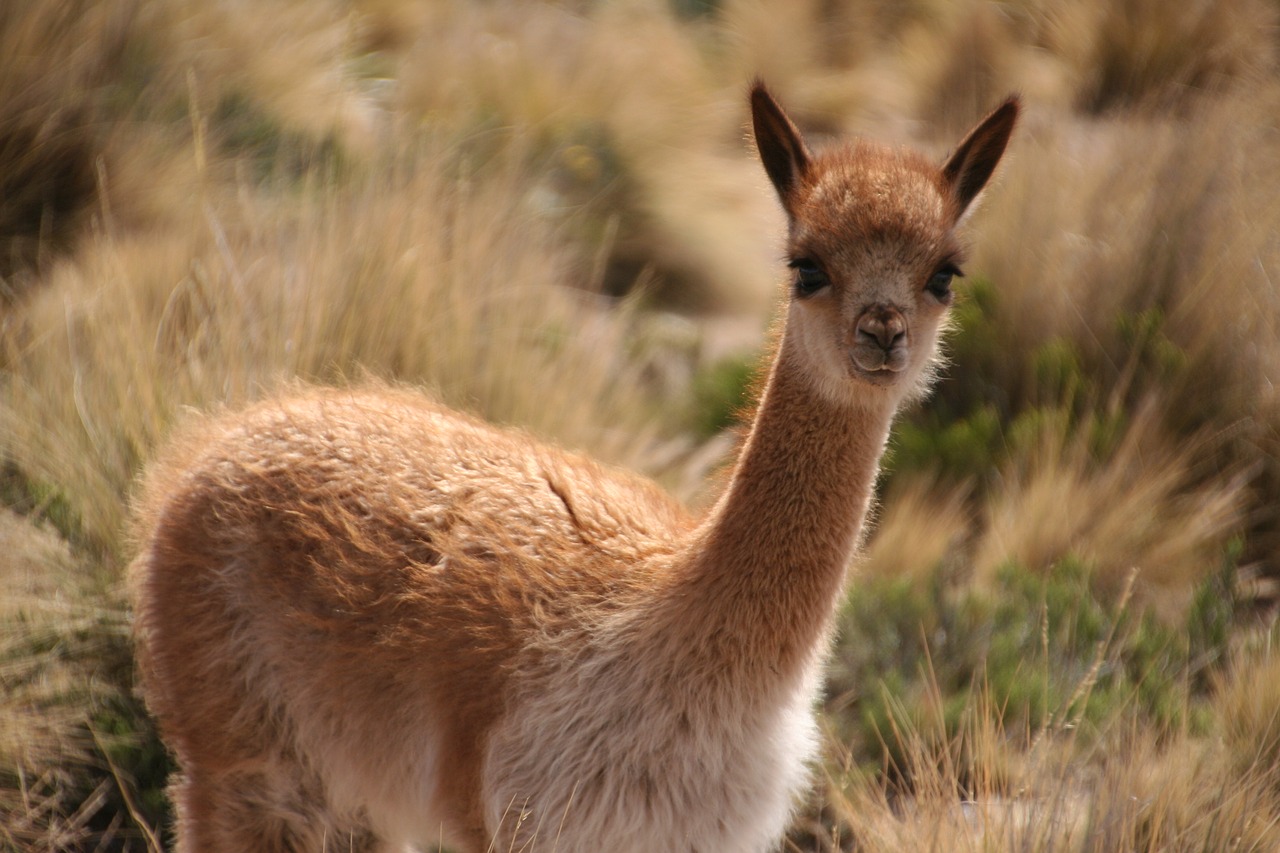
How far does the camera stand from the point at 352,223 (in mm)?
5719

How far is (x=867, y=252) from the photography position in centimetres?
284

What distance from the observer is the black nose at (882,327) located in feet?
9.02

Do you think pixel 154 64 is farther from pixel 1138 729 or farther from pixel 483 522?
pixel 1138 729

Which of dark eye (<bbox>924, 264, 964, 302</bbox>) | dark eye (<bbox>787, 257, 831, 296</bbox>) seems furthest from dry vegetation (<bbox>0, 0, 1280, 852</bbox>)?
dark eye (<bbox>924, 264, 964, 302</bbox>)

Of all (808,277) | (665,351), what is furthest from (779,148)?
(665,351)

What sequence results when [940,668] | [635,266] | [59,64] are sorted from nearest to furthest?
1. [940,668]
2. [59,64]
3. [635,266]

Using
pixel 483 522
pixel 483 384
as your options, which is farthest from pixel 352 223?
pixel 483 522

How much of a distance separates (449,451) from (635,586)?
58 cm

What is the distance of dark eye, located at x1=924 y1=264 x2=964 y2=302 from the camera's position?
2.92 meters

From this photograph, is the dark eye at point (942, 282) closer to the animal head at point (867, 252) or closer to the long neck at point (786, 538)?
the animal head at point (867, 252)

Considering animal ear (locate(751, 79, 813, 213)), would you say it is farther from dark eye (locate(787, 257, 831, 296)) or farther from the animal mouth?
the animal mouth

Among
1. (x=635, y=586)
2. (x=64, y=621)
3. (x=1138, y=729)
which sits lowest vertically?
(x=64, y=621)

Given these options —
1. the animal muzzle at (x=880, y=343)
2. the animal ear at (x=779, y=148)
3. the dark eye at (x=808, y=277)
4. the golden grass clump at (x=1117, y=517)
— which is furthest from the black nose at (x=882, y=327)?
the golden grass clump at (x=1117, y=517)

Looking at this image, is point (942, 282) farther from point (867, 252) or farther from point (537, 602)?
point (537, 602)
